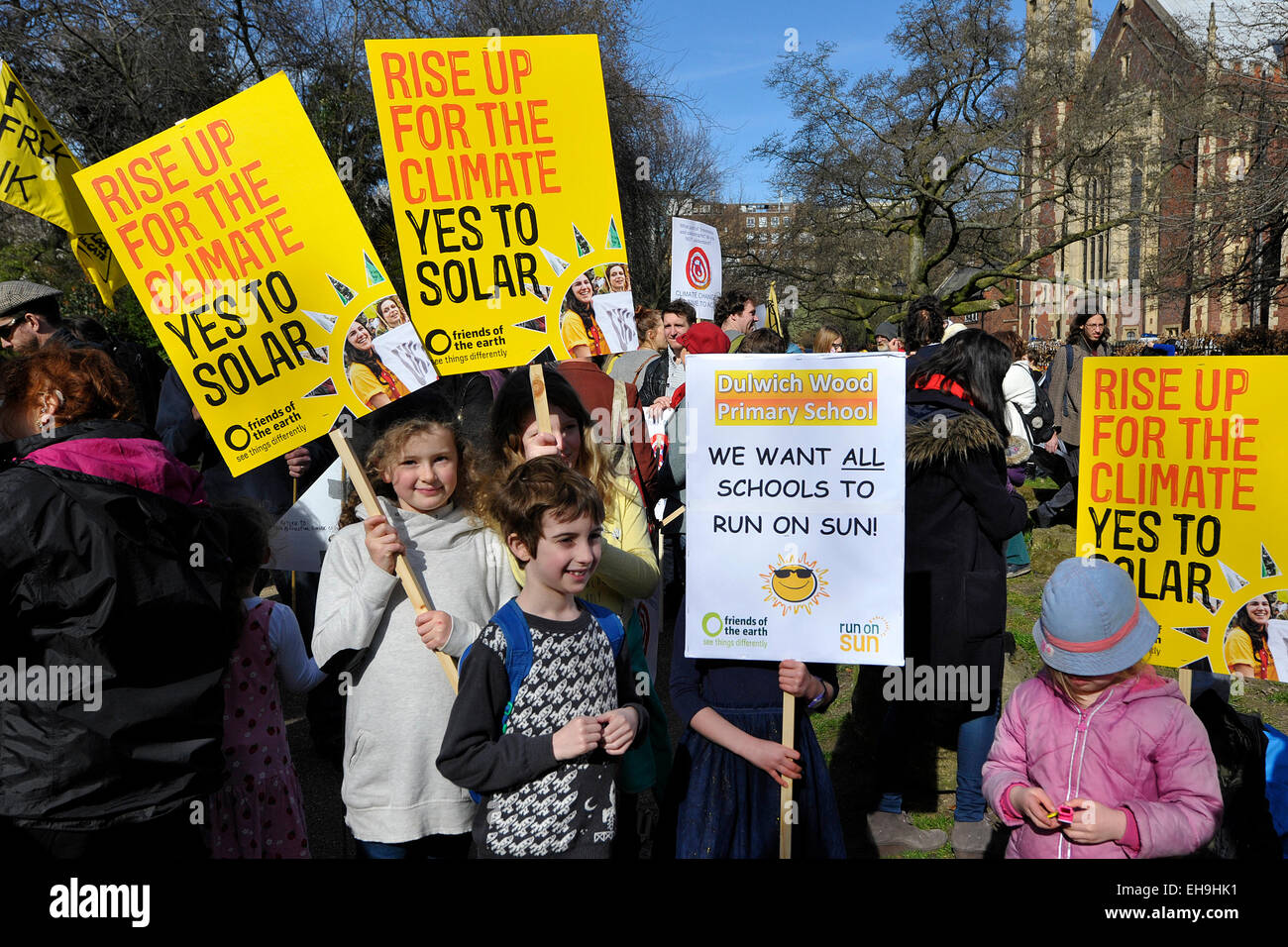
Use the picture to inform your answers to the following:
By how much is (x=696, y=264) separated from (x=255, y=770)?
28.6 feet

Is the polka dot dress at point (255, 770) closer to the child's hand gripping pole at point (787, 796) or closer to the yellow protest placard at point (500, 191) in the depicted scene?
the yellow protest placard at point (500, 191)

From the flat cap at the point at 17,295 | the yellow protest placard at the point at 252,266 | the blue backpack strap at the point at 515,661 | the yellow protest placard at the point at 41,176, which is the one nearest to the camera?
the blue backpack strap at the point at 515,661

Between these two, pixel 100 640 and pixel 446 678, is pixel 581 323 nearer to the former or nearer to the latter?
pixel 446 678

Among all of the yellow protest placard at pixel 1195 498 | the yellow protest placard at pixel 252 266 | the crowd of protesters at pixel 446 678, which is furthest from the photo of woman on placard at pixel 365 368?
the yellow protest placard at pixel 1195 498

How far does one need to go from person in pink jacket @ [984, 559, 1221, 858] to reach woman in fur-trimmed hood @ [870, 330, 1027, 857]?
112 centimetres

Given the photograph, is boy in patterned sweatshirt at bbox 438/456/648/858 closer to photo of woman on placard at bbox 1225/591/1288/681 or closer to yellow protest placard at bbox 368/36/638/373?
yellow protest placard at bbox 368/36/638/373

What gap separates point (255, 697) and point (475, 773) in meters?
1.01

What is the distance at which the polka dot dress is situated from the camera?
2947 millimetres

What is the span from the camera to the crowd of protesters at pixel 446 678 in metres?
2.39

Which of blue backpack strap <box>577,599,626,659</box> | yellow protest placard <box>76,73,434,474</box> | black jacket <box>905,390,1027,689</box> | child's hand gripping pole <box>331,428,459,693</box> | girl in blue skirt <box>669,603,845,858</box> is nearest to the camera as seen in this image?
blue backpack strap <box>577,599,626,659</box>

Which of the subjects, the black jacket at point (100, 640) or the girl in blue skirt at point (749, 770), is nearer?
the black jacket at point (100, 640)

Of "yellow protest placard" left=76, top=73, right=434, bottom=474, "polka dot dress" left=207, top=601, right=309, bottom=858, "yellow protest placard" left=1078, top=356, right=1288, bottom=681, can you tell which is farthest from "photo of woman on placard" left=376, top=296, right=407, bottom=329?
"yellow protest placard" left=1078, top=356, right=1288, bottom=681

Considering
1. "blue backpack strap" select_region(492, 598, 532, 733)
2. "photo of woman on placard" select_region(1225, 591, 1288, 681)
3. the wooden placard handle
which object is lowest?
"photo of woman on placard" select_region(1225, 591, 1288, 681)

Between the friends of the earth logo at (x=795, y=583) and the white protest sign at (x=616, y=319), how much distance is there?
0.93 metres
